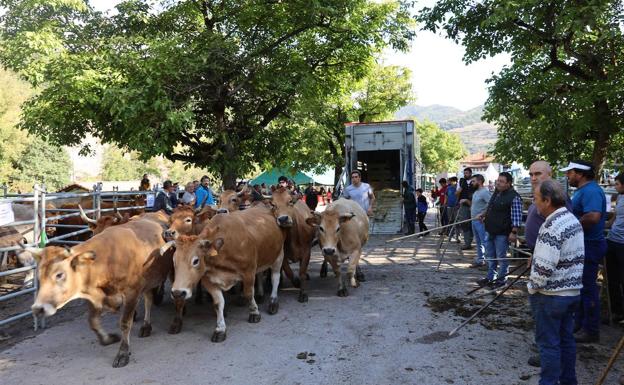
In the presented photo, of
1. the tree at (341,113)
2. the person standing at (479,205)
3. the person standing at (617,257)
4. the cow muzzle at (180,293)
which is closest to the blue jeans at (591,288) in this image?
the person standing at (617,257)

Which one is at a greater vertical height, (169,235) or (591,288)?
(169,235)

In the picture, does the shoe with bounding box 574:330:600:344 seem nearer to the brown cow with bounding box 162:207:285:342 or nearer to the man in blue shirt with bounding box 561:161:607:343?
the man in blue shirt with bounding box 561:161:607:343

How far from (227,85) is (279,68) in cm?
173

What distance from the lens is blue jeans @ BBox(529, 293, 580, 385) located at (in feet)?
11.7

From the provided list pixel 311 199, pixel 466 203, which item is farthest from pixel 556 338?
pixel 311 199

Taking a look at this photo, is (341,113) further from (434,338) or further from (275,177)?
(434,338)

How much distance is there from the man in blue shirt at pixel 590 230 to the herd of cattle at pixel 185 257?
3317 millimetres

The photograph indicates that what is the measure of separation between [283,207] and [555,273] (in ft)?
15.2

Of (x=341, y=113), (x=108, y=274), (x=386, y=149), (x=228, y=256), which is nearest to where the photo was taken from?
(x=108, y=274)

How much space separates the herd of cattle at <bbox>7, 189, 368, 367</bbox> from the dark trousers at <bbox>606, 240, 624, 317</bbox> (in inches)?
141

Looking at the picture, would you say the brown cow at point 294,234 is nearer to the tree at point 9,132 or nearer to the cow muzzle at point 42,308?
the cow muzzle at point 42,308

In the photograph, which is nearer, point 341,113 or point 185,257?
point 185,257

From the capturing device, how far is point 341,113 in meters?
26.3

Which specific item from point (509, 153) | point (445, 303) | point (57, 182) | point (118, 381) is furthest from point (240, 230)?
point (57, 182)
